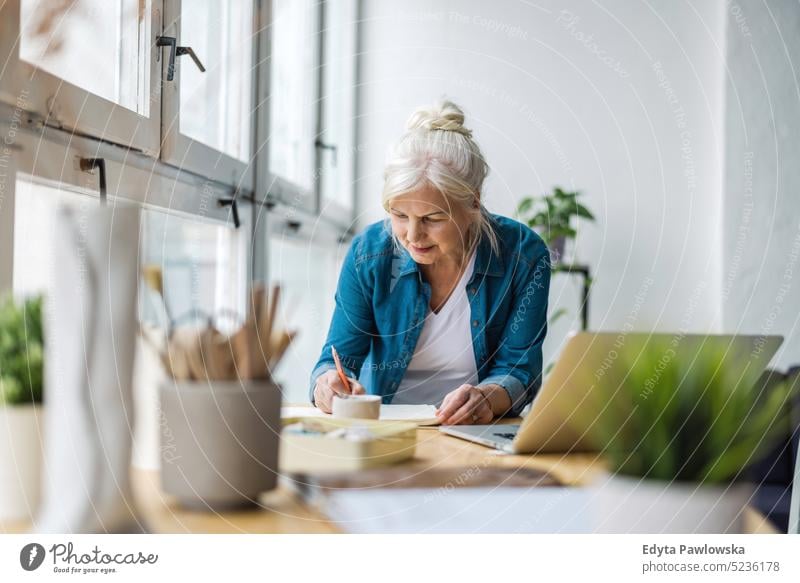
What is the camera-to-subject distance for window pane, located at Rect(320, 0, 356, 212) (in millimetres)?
1235

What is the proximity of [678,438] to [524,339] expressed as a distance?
20.0 inches

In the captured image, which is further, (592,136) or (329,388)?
(592,136)

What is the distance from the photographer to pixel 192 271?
635mm

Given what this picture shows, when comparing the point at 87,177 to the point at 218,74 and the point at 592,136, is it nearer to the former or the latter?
the point at 218,74

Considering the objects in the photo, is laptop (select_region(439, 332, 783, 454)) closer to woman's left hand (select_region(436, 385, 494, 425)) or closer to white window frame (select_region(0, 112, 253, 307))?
woman's left hand (select_region(436, 385, 494, 425))

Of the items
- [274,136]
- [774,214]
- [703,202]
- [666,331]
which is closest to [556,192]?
[703,202]

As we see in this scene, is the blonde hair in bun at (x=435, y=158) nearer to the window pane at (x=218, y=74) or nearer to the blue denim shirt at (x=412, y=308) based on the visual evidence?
the blue denim shirt at (x=412, y=308)

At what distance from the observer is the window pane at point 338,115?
1.23 metres

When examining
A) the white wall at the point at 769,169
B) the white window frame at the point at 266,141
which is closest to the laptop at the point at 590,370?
the white wall at the point at 769,169

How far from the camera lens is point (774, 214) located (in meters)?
0.69

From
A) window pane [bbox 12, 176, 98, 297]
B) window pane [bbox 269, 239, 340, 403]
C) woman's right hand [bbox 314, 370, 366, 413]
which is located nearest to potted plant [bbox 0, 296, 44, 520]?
window pane [bbox 12, 176, 98, 297]
